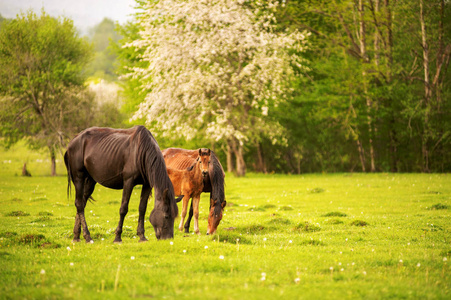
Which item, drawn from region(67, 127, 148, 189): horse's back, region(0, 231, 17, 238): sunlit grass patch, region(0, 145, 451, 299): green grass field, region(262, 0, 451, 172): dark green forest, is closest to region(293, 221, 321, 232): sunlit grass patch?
region(0, 145, 451, 299): green grass field

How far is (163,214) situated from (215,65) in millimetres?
25015

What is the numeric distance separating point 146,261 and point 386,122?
3237 cm

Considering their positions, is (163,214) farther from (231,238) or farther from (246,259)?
(246,259)

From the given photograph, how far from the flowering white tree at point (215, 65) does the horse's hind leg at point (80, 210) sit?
21455 millimetres

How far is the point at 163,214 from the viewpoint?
9.84 m

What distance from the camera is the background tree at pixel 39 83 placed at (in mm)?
40188

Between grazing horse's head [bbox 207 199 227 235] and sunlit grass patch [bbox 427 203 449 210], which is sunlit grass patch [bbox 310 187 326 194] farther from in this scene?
grazing horse's head [bbox 207 199 227 235]

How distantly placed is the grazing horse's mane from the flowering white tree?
22070mm

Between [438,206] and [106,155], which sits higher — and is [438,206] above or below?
below

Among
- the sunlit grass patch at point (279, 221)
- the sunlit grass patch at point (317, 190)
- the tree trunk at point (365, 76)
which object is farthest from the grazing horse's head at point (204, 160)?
the tree trunk at point (365, 76)

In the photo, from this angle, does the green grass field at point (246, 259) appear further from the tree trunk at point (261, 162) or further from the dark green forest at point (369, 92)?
the tree trunk at point (261, 162)

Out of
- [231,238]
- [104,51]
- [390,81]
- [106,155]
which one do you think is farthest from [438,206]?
[104,51]

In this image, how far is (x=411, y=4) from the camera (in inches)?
1296

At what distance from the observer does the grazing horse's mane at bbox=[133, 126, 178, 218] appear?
395 inches
